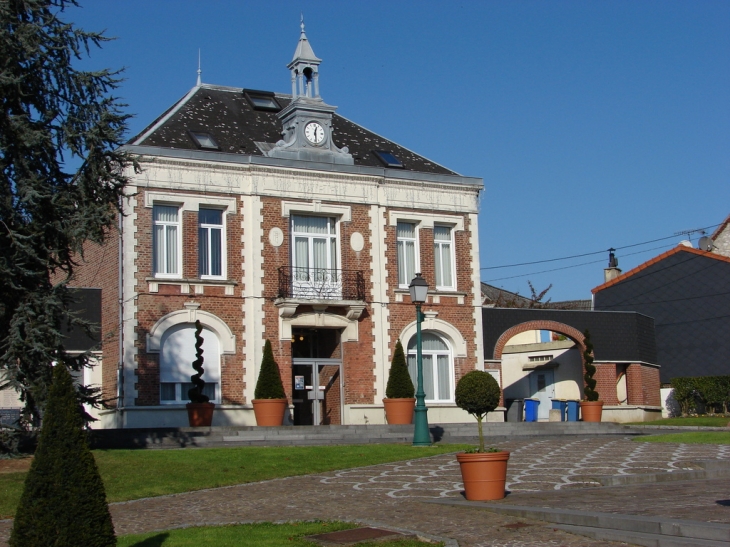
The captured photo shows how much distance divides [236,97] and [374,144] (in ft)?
15.8

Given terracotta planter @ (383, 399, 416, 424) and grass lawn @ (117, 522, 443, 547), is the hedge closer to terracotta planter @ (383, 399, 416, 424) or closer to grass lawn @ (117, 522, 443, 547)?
terracotta planter @ (383, 399, 416, 424)

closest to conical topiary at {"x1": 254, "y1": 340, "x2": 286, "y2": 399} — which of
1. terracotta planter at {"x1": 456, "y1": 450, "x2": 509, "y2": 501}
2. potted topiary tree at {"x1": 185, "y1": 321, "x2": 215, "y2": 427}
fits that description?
potted topiary tree at {"x1": 185, "y1": 321, "x2": 215, "y2": 427}

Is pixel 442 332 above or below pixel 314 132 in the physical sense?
below

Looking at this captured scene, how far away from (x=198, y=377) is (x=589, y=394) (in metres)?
13.8

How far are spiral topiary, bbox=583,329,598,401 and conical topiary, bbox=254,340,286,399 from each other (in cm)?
1137

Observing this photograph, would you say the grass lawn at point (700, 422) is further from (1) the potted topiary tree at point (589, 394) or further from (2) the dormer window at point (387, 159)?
(2) the dormer window at point (387, 159)

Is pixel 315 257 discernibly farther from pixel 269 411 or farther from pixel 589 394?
pixel 589 394

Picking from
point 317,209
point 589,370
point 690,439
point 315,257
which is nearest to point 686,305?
point 589,370

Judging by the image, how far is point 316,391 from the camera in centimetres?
3077

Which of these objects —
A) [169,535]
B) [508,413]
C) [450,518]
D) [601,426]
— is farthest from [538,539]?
[508,413]

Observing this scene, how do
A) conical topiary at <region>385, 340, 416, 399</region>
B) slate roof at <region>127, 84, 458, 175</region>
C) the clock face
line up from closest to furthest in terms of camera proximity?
1. conical topiary at <region>385, 340, 416, 399</region>
2. slate roof at <region>127, 84, 458, 175</region>
3. the clock face

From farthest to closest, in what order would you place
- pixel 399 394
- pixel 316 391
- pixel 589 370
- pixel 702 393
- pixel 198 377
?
1. pixel 702 393
2. pixel 589 370
3. pixel 316 391
4. pixel 399 394
5. pixel 198 377

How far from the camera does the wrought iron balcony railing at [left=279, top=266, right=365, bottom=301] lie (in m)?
29.9

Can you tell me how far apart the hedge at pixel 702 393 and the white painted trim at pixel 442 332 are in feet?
38.8
